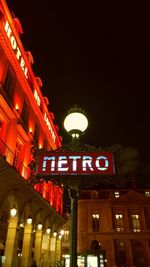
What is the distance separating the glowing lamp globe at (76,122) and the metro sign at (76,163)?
56 cm

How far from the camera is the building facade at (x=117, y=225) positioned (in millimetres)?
34219

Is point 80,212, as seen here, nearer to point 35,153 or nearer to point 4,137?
point 4,137

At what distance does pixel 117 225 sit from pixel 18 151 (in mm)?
27482

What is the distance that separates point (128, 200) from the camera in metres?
38.6

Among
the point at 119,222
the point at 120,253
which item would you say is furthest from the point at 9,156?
the point at 119,222

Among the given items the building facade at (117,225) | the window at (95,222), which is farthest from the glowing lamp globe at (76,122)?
the window at (95,222)

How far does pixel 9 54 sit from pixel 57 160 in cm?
1180

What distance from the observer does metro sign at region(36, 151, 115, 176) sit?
470 centimetres

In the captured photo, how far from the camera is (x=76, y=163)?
190 inches

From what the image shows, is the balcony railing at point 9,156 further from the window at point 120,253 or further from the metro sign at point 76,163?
the window at point 120,253

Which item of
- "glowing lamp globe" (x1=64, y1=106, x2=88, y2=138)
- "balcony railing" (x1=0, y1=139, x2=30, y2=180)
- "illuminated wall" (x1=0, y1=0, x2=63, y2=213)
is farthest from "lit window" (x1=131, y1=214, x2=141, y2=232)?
"glowing lamp globe" (x1=64, y1=106, x2=88, y2=138)

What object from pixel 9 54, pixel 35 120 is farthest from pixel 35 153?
pixel 35 120

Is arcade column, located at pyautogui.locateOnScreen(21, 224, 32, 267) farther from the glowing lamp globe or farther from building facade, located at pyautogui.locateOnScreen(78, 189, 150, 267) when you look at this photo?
building facade, located at pyautogui.locateOnScreen(78, 189, 150, 267)

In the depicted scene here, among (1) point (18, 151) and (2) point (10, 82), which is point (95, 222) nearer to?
(1) point (18, 151)
